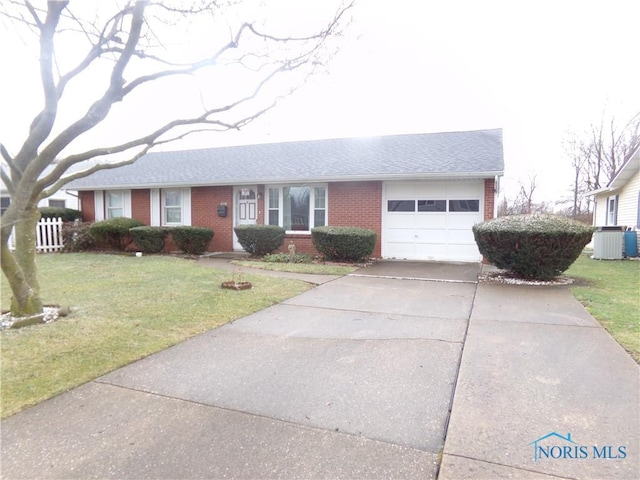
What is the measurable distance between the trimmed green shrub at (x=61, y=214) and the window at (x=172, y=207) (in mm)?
4266

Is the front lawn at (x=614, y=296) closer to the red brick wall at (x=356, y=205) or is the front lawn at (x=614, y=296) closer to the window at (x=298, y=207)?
the red brick wall at (x=356, y=205)

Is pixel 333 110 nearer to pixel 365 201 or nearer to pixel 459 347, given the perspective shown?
pixel 365 201

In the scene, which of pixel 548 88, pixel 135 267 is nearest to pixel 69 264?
pixel 135 267

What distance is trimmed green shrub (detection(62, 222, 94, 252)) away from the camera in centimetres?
1448

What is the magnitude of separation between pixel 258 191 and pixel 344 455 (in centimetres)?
1229

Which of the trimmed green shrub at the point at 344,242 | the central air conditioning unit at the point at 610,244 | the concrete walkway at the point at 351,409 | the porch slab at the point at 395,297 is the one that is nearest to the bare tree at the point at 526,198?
the central air conditioning unit at the point at 610,244

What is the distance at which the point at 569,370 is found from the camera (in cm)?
359

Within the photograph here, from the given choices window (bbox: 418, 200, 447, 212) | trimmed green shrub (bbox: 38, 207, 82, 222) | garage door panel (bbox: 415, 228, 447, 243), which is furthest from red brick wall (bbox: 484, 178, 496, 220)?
trimmed green shrub (bbox: 38, 207, 82, 222)

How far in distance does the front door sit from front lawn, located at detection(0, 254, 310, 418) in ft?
14.9

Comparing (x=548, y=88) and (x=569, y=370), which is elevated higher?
(x=548, y=88)

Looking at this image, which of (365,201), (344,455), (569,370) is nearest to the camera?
(344,455)

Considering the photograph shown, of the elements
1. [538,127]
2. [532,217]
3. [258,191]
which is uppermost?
A: [538,127]

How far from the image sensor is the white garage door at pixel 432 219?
11641mm

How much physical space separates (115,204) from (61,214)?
2.33m
